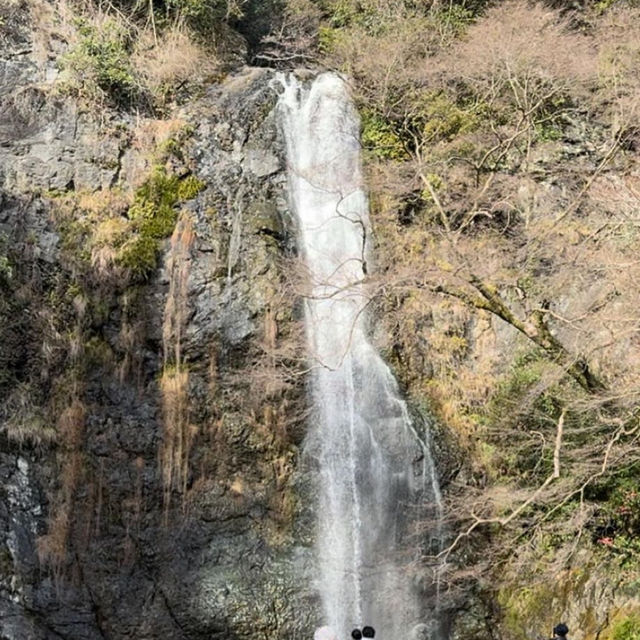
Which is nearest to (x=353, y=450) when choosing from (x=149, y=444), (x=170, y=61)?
(x=149, y=444)

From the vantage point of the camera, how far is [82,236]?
36.5 feet

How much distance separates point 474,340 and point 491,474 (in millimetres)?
2425

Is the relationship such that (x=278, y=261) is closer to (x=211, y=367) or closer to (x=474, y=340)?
(x=211, y=367)

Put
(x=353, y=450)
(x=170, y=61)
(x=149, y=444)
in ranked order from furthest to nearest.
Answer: (x=170, y=61) < (x=353, y=450) < (x=149, y=444)

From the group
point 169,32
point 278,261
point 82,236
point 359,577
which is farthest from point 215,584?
point 169,32

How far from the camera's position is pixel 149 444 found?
9.99m

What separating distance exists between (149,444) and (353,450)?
3089 millimetres

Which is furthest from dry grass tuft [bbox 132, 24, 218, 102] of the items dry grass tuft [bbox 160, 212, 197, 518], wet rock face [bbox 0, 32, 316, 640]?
dry grass tuft [bbox 160, 212, 197, 518]

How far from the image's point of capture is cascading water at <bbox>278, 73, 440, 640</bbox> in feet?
30.8

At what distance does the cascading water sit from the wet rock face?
382 mm

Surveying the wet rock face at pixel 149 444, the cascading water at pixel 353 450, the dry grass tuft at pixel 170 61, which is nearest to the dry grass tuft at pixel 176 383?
the wet rock face at pixel 149 444

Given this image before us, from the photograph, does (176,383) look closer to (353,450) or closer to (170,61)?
(353,450)

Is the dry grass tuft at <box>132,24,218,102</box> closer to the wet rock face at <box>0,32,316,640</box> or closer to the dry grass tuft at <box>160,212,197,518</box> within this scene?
the wet rock face at <box>0,32,316,640</box>

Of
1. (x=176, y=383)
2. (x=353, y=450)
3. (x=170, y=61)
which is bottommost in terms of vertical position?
(x=353, y=450)
